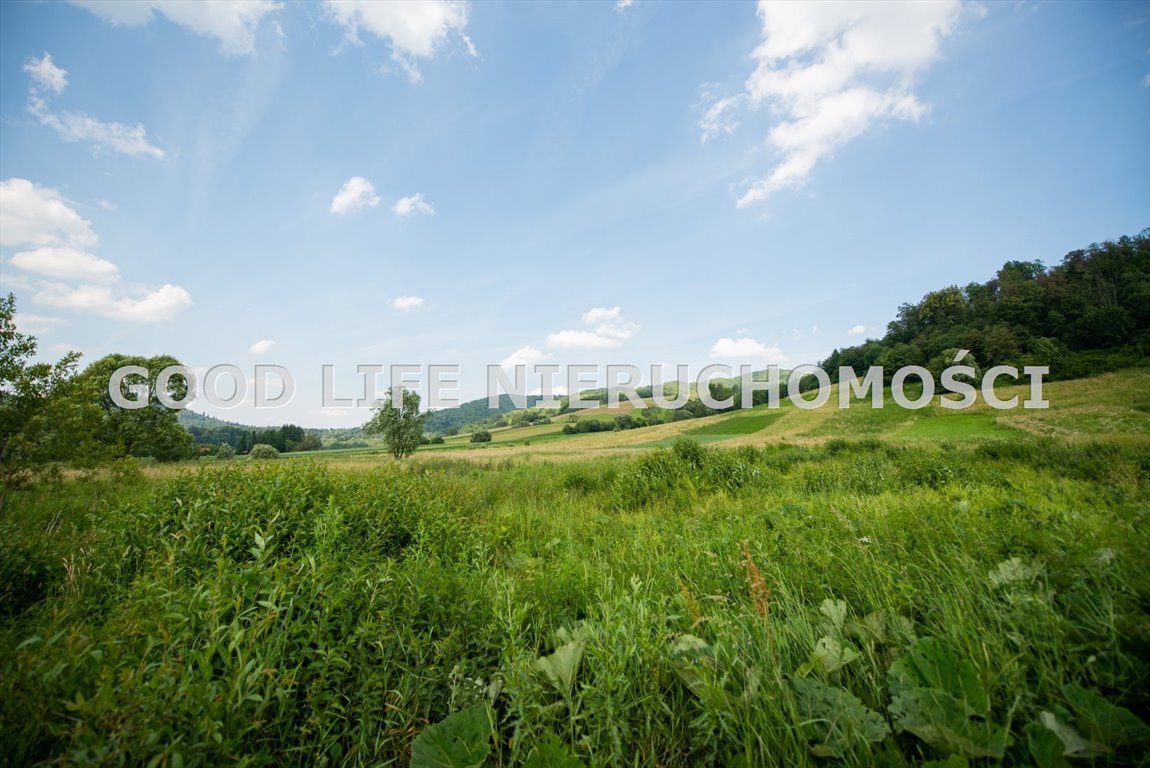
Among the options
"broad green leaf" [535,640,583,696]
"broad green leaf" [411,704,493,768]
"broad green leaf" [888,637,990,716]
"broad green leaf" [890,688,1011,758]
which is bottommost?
"broad green leaf" [411,704,493,768]

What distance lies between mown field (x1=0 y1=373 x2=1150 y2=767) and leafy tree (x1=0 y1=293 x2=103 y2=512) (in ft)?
21.6

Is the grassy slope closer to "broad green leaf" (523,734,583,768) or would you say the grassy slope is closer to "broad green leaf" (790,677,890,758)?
"broad green leaf" (790,677,890,758)

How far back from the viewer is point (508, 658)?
2.47 m

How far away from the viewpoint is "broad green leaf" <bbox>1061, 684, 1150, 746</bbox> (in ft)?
4.40

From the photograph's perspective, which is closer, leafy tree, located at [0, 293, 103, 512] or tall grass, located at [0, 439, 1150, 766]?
tall grass, located at [0, 439, 1150, 766]

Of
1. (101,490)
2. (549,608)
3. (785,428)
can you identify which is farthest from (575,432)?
(549,608)

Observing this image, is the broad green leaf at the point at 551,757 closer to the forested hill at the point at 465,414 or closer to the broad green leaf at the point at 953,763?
the broad green leaf at the point at 953,763

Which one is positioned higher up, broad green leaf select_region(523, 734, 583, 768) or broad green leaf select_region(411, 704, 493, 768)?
broad green leaf select_region(523, 734, 583, 768)

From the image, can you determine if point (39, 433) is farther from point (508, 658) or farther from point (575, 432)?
point (575, 432)

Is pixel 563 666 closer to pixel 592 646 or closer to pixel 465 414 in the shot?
pixel 592 646

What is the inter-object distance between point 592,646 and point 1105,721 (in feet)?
6.88

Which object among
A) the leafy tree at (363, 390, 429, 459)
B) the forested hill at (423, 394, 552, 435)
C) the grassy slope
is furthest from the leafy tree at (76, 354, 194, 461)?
the forested hill at (423, 394, 552, 435)

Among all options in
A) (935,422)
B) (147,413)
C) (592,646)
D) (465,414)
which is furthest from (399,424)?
(465,414)

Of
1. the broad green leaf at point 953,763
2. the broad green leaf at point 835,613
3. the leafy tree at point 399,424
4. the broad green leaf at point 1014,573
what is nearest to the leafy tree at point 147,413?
the leafy tree at point 399,424
